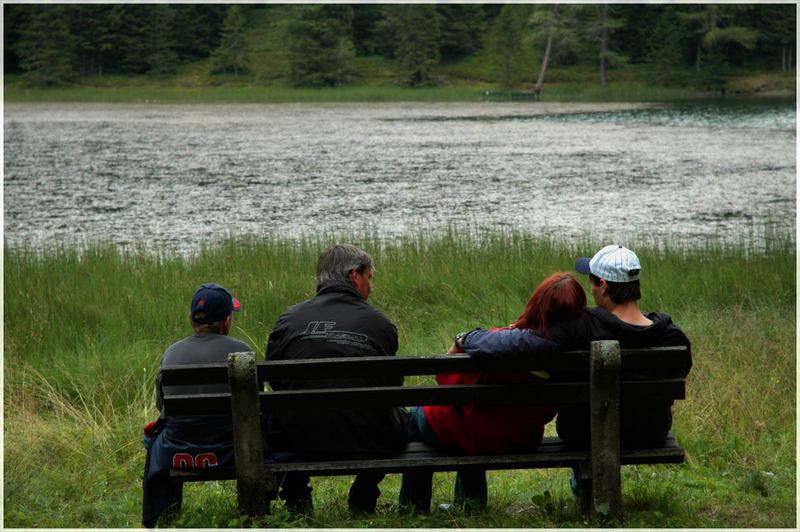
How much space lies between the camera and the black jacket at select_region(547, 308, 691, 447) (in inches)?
130

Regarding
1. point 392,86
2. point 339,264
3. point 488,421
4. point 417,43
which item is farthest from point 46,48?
point 488,421

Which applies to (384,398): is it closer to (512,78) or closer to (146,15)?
(512,78)

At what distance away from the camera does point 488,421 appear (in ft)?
11.3

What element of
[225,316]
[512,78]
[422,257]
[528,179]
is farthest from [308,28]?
[225,316]

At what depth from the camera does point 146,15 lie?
81625mm

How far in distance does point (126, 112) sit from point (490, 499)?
157 feet

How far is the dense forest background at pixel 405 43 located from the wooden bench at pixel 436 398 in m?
64.2

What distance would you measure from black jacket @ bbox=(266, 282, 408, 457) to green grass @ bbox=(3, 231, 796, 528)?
1.04ft

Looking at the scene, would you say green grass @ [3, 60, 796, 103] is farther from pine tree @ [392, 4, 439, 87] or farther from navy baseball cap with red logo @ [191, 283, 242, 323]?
navy baseball cap with red logo @ [191, 283, 242, 323]

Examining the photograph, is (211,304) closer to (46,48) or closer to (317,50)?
(317,50)

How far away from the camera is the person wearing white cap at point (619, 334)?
129 inches

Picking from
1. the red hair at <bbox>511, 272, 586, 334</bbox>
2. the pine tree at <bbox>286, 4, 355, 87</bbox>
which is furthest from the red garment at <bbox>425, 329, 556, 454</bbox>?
the pine tree at <bbox>286, 4, 355, 87</bbox>

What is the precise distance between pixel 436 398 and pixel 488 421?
31 centimetres

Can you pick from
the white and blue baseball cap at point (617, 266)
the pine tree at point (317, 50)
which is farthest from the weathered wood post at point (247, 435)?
the pine tree at point (317, 50)
